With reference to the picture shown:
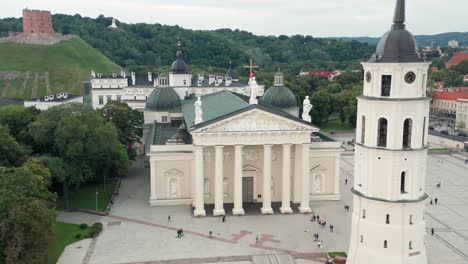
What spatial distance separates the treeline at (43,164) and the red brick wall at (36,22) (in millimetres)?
103306

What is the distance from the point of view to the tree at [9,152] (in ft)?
142

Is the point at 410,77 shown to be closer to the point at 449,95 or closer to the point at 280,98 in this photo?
the point at 280,98

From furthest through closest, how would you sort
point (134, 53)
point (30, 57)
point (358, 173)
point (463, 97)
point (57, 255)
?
point (134, 53)
point (30, 57)
point (463, 97)
point (57, 255)
point (358, 173)

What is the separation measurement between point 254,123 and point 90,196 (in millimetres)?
20391

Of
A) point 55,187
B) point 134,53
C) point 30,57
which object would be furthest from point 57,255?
point 134,53

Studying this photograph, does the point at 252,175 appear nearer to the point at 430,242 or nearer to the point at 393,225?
the point at 430,242

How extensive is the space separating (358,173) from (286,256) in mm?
12965

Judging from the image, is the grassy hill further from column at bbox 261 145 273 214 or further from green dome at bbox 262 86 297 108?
column at bbox 261 145 273 214

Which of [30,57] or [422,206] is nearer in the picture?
[422,206]

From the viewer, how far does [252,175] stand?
169 feet

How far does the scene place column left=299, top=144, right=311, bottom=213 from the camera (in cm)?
4869

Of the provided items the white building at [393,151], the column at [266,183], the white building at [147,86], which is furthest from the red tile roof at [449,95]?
the white building at [393,151]

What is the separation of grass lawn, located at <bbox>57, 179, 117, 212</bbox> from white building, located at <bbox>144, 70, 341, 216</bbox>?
5477 millimetres

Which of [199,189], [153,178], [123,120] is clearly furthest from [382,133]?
[123,120]
